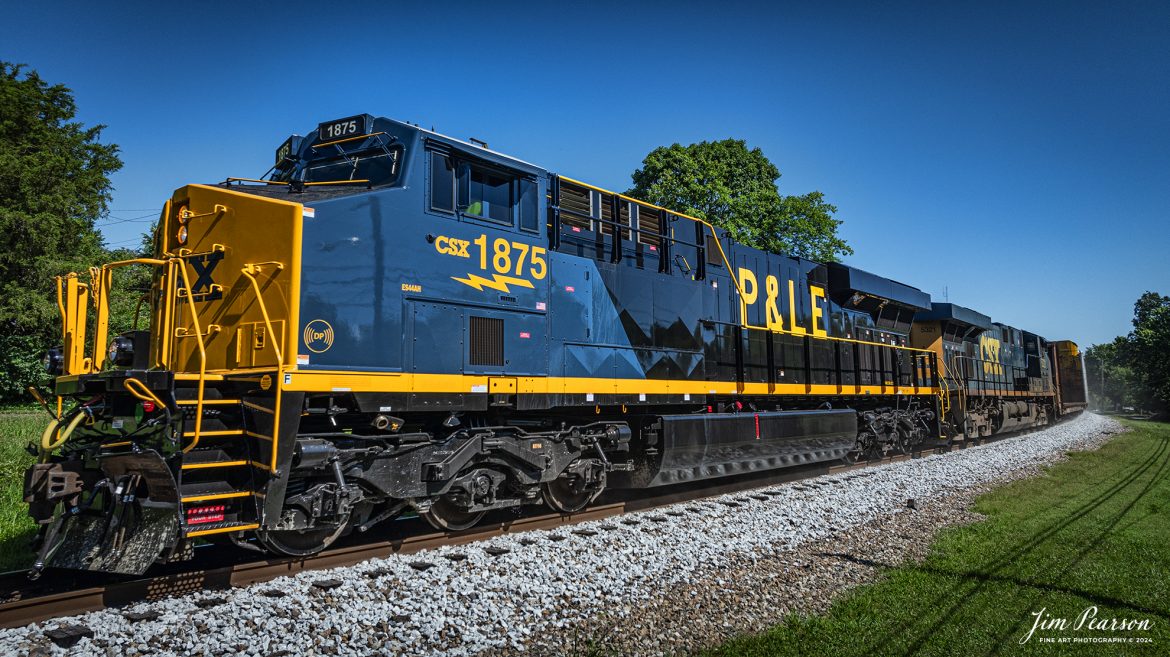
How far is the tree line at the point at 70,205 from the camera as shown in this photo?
23.3 meters

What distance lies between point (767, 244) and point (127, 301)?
77.6 ft

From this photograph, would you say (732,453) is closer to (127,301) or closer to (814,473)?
(814,473)

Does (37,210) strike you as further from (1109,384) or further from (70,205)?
(1109,384)

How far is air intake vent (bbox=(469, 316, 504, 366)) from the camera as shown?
20.6ft

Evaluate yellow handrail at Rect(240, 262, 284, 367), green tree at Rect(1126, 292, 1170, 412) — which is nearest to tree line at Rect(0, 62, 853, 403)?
yellow handrail at Rect(240, 262, 284, 367)

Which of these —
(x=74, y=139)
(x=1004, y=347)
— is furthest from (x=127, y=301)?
(x=1004, y=347)

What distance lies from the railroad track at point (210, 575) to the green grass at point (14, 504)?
119 cm

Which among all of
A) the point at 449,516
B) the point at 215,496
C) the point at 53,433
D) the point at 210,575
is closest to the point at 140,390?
the point at 215,496

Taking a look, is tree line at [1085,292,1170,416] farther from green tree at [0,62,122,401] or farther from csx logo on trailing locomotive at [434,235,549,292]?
green tree at [0,62,122,401]

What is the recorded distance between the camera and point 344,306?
543 centimetres

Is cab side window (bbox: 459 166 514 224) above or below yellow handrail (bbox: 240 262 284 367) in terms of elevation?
above

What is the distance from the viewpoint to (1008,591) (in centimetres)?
534

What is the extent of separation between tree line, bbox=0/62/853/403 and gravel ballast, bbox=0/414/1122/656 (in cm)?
1870

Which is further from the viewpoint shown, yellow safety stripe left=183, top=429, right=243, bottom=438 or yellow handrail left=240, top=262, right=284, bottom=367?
yellow handrail left=240, top=262, right=284, bottom=367
